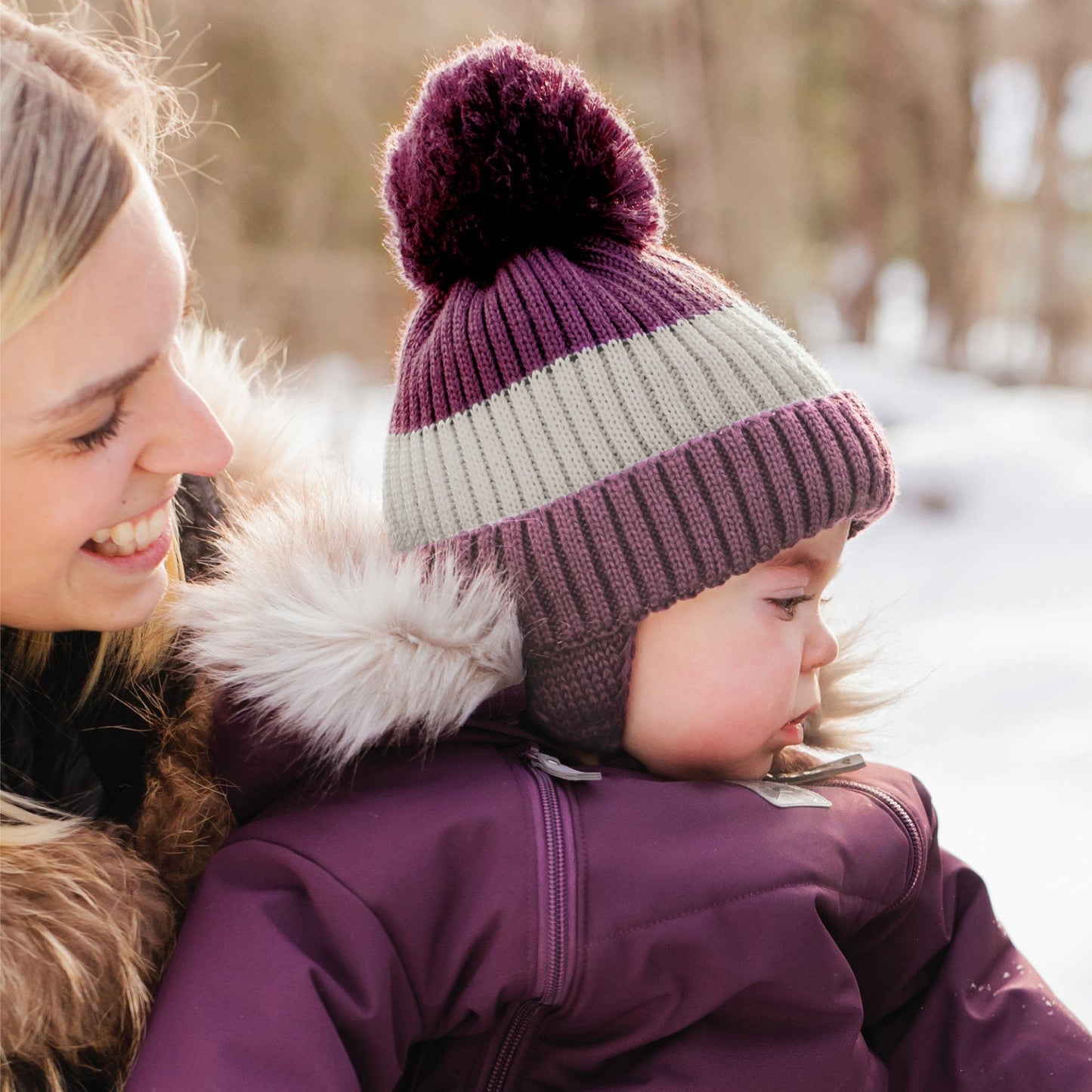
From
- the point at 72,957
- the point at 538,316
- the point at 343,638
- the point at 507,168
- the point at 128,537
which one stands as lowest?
the point at 72,957

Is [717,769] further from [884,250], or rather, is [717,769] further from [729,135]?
[884,250]

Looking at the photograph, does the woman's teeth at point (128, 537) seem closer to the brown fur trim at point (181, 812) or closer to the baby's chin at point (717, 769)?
the brown fur trim at point (181, 812)

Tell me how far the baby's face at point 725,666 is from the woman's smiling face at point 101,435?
1.65 ft

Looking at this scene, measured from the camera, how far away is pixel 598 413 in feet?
3.63

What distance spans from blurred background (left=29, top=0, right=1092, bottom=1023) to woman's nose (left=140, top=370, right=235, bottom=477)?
14.8 inches

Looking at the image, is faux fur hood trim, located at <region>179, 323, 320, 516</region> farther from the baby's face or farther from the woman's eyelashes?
the baby's face

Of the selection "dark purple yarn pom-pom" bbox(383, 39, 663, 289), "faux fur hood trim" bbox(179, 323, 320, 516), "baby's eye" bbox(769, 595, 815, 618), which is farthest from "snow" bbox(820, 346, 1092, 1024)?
"faux fur hood trim" bbox(179, 323, 320, 516)

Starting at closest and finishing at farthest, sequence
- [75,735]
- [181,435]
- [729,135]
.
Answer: [181,435] → [75,735] → [729,135]

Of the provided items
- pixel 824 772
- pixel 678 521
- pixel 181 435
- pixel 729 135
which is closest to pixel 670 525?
pixel 678 521

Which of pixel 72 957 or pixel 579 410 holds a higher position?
pixel 579 410

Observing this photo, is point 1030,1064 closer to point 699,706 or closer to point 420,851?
point 699,706

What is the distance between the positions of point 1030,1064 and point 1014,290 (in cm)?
1986

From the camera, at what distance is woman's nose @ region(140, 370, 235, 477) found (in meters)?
0.87

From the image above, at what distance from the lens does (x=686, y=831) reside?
103 centimetres
